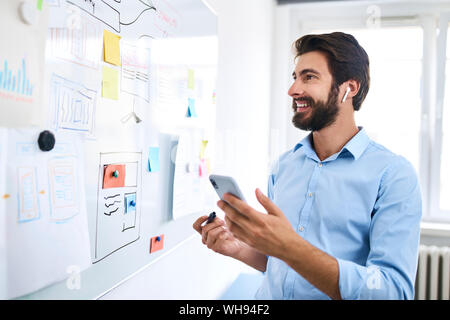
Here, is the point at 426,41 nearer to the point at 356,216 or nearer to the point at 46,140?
the point at 356,216

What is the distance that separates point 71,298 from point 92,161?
257 mm

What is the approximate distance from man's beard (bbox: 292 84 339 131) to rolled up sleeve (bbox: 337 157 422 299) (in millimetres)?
200

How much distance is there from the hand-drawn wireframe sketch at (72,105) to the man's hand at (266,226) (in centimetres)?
29

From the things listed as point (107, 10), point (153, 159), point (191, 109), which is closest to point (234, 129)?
point (191, 109)

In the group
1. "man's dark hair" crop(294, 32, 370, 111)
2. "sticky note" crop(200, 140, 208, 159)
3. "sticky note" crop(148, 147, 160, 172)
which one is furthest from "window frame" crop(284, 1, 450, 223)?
"sticky note" crop(148, 147, 160, 172)

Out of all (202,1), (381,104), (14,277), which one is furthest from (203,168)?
(381,104)

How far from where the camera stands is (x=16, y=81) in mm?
457

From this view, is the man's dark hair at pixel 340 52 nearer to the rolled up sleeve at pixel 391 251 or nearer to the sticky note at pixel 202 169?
the rolled up sleeve at pixel 391 251

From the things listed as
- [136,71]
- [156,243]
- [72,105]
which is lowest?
[156,243]

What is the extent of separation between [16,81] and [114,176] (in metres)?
0.31

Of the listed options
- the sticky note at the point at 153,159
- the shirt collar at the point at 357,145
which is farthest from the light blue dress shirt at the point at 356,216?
the sticky note at the point at 153,159

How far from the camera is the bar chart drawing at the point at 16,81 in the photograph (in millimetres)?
441

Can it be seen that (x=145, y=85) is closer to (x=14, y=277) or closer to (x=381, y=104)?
(x=14, y=277)

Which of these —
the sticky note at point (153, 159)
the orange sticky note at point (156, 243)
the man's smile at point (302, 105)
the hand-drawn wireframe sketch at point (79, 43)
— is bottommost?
the orange sticky note at point (156, 243)
